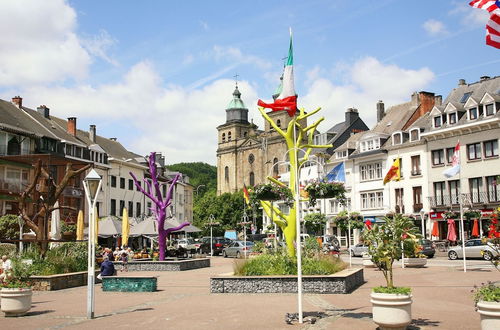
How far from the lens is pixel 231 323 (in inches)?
438

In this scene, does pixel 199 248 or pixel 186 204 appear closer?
pixel 199 248

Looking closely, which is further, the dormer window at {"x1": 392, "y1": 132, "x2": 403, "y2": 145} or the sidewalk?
the dormer window at {"x1": 392, "y1": 132, "x2": 403, "y2": 145}

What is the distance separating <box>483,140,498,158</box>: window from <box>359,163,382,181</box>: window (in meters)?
11.6

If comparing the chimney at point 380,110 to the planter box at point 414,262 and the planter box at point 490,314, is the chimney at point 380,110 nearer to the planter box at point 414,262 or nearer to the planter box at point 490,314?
the planter box at point 414,262

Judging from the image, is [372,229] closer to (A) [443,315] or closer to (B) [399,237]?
(B) [399,237]

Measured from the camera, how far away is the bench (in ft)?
58.0

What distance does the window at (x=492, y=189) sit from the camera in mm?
40625

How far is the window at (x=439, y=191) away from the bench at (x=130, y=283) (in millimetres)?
33364

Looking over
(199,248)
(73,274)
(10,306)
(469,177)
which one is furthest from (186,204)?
(10,306)

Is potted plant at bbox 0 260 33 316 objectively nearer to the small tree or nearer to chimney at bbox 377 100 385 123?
the small tree

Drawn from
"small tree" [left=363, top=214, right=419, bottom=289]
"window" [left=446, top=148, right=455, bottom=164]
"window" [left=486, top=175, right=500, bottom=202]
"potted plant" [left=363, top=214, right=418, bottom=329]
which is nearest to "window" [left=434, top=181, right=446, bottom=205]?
"window" [left=446, top=148, right=455, bottom=164]

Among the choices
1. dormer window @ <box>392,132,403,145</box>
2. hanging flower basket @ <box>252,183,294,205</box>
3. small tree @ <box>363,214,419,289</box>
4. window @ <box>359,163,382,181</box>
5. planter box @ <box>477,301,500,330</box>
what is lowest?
planter box @ <box>477,301,500,330</box>

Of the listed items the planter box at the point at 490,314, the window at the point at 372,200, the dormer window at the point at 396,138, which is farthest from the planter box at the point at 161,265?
the dormer window at the point at 396,138

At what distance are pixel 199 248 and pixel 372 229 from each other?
38.8 m
